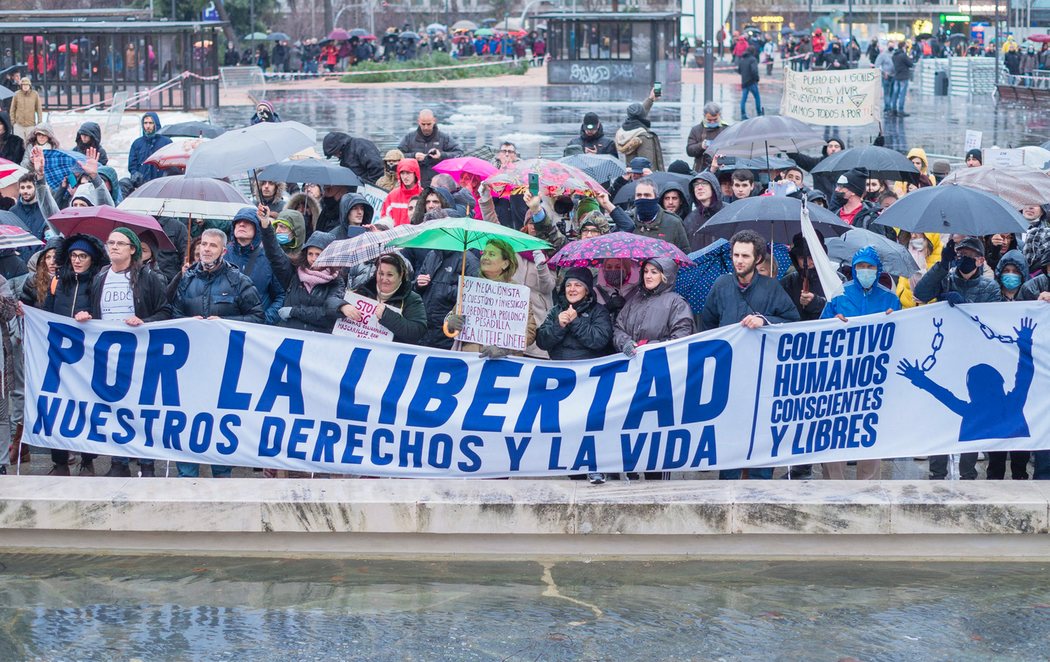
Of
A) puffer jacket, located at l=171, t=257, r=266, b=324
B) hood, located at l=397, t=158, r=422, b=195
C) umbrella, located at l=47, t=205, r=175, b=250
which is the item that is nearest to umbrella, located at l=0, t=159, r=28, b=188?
umbrella, located at l=47, t=205, r=175, b=250

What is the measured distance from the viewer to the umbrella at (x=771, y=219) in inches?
352

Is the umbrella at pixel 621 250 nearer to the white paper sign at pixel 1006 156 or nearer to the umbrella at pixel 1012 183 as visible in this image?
the umbrella at pixel 1012 183

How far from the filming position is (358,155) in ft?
45.5

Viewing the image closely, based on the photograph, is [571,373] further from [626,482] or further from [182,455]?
[182,455]

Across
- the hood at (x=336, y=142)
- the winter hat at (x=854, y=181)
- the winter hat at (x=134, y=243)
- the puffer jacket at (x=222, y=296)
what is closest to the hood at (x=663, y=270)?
the puffer jacket at (x=222, y=296)

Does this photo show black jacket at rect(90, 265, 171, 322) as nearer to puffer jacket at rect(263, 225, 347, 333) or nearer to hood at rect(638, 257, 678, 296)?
puffer jacket at rect(263, 225, 347, 333)

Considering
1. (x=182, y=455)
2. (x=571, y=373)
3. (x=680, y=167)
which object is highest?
(x=680, y=167)

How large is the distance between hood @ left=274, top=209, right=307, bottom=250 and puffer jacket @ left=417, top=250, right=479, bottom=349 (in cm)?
A: 89

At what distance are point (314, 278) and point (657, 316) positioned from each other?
1.93m

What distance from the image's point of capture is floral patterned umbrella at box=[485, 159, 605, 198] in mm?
9406

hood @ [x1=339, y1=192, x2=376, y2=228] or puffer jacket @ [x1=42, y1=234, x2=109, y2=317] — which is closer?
puffer jacket @ [x1=42, y1=234, x2=109, y2=317]

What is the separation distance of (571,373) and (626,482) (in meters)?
0.62

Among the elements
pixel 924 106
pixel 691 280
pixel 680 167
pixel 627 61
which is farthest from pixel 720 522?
pixel 627 61

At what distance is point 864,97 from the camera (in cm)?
1667
